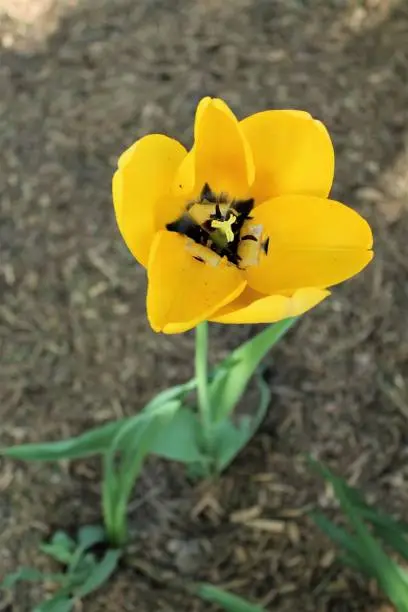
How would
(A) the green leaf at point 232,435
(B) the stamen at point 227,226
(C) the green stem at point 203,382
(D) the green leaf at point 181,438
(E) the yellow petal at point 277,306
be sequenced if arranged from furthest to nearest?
(A) the green leaf at point 232,435, (D) the green leaf at point 181,438, (C) the green stem at point 203,382, (B) the stamen at point 227,226, (E) the yellow petal at point 277,306

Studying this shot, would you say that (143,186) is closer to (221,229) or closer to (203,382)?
(221,229)

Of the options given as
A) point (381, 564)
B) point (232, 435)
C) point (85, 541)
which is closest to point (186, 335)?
point (232, 435)

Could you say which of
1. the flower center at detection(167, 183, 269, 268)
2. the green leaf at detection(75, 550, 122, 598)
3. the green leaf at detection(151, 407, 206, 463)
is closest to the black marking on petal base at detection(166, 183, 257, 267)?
the flower center at detection(167, 183, 269, 268)

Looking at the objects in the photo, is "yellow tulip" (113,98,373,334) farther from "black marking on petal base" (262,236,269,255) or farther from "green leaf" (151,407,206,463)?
"green leaf" (151,407,206,463)

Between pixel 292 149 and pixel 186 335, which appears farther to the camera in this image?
pixel 186 335

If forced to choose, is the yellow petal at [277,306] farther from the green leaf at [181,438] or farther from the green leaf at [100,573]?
the green leaf at [100,573]

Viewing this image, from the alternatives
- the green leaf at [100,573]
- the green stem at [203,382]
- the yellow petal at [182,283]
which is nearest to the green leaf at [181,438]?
the green stem at [203,382]

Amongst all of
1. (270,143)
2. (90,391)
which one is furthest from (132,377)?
(270,143)
